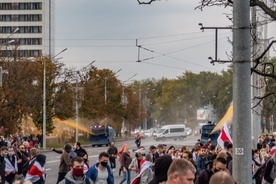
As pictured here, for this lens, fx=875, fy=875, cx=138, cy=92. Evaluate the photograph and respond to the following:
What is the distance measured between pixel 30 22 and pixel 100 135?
225 ft

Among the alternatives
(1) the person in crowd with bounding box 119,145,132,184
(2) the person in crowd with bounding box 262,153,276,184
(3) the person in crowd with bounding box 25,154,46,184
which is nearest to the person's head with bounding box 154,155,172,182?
(2) the person in crowd with bounding box 262,153,276,184

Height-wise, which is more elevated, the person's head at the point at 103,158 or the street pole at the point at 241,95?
the street pole at the point at 241,95

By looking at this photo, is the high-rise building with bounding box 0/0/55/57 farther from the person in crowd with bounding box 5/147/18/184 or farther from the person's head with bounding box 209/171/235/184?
the person's head with bounding box 209/171/235/184

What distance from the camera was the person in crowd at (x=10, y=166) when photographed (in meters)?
24.8

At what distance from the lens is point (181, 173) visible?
21.4 ft

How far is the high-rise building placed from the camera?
484 ft

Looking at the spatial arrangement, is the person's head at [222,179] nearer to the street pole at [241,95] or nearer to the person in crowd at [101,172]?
the street pole at [241,95]

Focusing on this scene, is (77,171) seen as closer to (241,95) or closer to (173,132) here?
(241,95)

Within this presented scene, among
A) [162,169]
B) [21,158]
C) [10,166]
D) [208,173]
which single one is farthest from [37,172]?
[162,169]

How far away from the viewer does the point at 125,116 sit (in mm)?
117188

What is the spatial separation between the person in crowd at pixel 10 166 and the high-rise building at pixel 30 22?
401 feet

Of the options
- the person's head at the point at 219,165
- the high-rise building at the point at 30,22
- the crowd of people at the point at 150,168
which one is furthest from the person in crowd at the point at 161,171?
the high-rise building at the point at 30,22

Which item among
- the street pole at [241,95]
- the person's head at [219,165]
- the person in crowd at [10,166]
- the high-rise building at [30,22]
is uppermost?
the high-rise building at [30,22]

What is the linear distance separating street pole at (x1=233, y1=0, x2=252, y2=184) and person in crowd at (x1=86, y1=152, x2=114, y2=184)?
19.2ft
